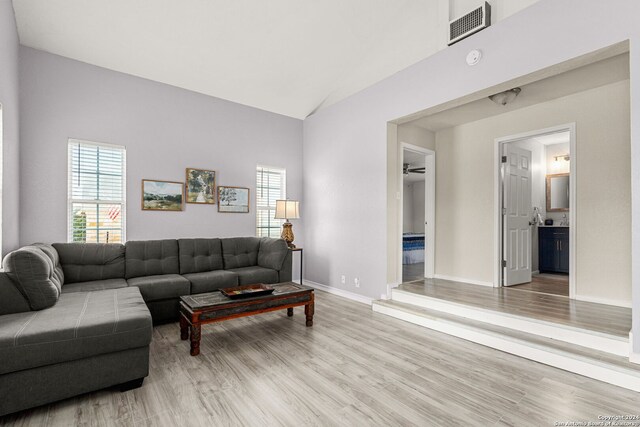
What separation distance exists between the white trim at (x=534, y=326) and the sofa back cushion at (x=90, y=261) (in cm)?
362

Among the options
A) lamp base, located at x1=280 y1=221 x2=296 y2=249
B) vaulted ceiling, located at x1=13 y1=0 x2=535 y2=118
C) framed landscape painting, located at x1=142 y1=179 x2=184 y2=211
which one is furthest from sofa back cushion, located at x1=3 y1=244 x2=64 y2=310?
lamp base, located at x1=280 y1=221 x2=296 y2=249

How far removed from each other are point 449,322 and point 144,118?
4.55m

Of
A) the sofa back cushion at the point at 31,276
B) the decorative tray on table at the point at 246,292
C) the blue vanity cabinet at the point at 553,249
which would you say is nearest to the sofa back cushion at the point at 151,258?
the decorative tray on table at the point at 246,292

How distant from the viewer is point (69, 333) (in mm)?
1946

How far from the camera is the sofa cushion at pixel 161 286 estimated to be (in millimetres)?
3322

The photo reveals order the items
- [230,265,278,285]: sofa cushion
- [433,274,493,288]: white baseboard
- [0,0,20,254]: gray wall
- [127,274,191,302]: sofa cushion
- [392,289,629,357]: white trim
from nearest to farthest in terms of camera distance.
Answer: [392,289,629,357]: white trim, [0,0,20,254]: gray wall, [127,274,191,302]: sofa cushion, [230,265,278,285]: sofa cushion, [433,274,493,288]: white baseboard

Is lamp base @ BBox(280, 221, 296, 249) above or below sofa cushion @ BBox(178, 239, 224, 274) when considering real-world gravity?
above

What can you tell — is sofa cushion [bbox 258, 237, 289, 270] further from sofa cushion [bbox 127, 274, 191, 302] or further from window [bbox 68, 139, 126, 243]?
window [bbox 68, 139, 126, 243]

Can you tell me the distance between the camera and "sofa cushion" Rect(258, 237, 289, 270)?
4.41m

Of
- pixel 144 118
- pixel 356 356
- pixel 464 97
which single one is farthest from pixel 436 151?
pixel 144 118

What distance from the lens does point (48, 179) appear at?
360 centimetres

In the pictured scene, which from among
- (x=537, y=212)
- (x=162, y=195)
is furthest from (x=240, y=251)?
(x=537, y=212)

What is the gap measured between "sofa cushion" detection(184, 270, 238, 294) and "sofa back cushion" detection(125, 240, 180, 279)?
0.32m

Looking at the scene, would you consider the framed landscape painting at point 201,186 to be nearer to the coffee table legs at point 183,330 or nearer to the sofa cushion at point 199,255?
the sofa cushion at point 199,255
